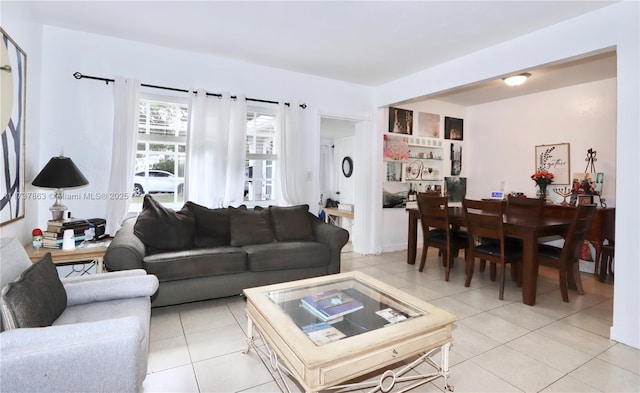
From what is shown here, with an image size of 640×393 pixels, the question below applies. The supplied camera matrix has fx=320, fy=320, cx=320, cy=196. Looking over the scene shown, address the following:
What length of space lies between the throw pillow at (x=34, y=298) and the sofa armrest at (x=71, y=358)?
5.9 inches

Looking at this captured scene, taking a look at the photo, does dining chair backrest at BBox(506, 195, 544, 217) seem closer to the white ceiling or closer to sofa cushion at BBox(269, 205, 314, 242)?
the white ceiling

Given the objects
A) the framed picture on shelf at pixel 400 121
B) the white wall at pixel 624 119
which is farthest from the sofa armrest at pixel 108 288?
the framed picture on shelf at pixel 400 121

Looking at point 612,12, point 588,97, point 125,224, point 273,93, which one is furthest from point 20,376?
point 588,97

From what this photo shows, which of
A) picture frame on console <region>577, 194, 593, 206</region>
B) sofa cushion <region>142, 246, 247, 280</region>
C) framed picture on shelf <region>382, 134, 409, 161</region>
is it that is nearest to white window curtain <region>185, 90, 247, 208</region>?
sofa cushion <region>142, 246, 247, 280</region>

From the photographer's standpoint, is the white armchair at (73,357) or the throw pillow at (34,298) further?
the throw pillow at (34,298)

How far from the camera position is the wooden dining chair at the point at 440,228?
3.81 metres

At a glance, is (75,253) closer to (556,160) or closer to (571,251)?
(571,251)

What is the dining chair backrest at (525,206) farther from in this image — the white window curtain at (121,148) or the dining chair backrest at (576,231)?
the white window curtain at (121,148)

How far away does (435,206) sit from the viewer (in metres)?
3.90

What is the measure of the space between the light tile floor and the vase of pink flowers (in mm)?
1645

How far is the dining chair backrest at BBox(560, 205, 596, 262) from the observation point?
3.02m

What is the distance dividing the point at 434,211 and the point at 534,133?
8.29 feet

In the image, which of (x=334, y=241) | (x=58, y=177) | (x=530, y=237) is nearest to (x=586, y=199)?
(x=530, y=237)

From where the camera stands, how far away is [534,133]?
4992 mm
